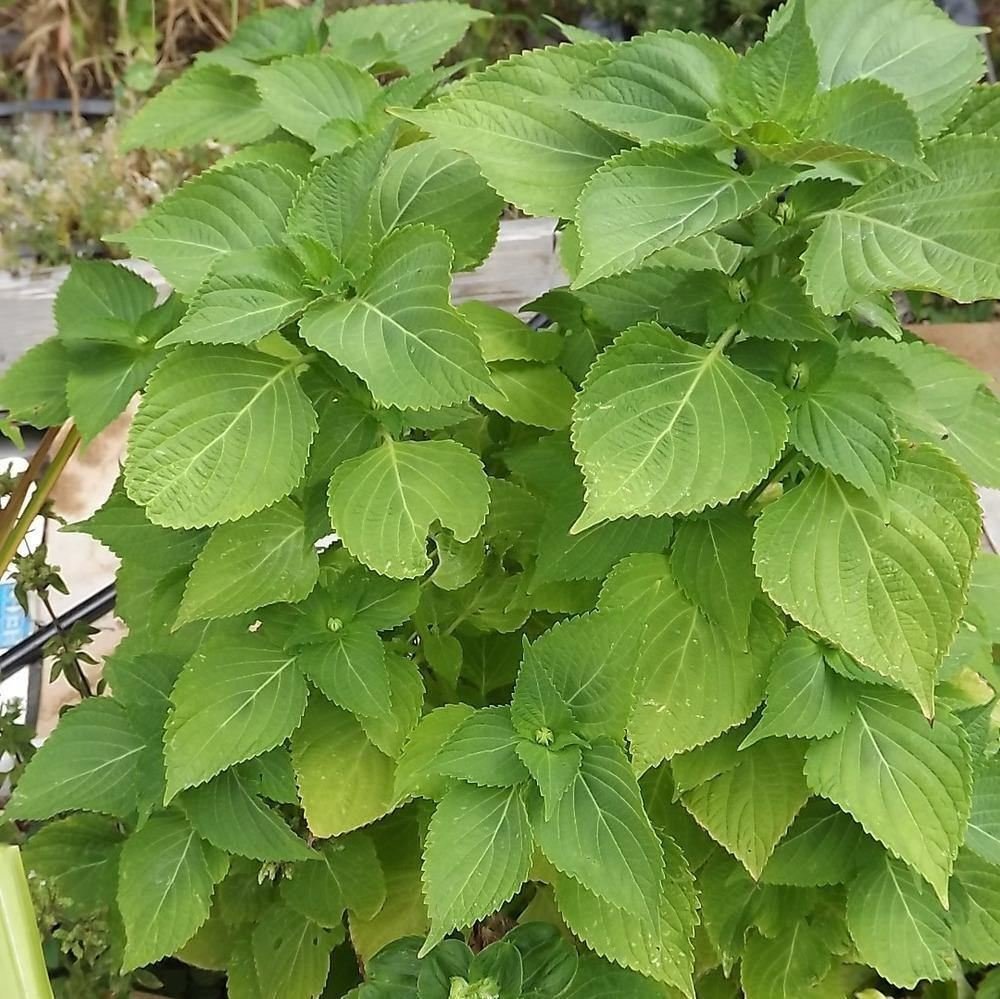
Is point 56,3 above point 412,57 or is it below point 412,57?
below

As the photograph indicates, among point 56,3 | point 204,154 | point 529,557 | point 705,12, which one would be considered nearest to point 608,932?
point 529,557

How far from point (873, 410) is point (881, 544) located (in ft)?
0.25

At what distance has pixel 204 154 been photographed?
1.71 metres

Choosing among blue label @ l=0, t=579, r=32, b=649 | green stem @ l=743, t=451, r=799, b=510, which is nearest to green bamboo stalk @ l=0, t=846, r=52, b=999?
green stem @ l=743, t=451, r=799, b=510

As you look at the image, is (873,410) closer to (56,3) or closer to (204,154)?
(204,154)

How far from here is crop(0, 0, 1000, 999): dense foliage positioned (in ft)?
1.63

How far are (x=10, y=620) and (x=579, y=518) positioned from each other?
0.98 meters

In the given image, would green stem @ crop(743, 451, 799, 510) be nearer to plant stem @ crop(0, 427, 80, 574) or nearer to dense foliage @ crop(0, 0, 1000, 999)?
dense foliage @ crop(0, 0, 1000, 999)

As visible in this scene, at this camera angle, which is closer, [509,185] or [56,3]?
[509,185]

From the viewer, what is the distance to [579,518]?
522 millimetres

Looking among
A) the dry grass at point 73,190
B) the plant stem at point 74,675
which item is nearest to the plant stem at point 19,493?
the plant stem at point 74,675

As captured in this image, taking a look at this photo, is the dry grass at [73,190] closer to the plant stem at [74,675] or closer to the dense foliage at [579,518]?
the plant stem at [74,675]

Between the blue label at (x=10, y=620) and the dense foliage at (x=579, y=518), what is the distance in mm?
553

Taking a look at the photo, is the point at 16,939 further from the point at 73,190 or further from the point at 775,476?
the point at 73,190
